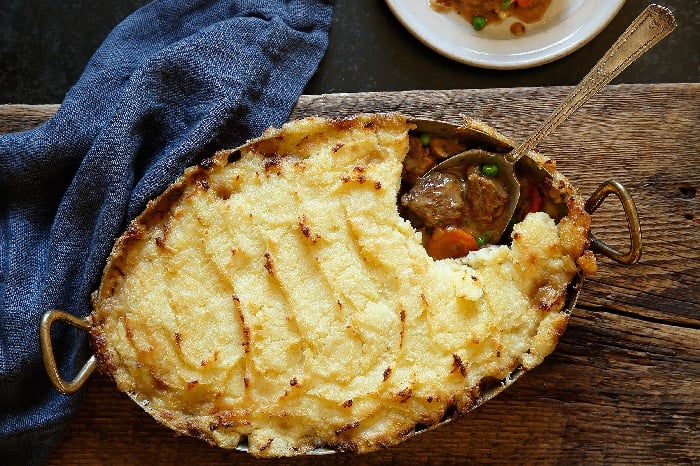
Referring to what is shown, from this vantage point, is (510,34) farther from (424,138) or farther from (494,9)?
(424,138)

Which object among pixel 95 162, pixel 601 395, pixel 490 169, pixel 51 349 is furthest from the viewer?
pixel 601 395

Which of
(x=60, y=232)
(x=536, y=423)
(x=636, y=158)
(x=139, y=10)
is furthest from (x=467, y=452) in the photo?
(x=139, y=10)

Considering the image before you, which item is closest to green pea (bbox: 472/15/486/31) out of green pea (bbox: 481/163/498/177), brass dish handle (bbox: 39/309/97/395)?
green pea (bbox: 481/163/498/177)

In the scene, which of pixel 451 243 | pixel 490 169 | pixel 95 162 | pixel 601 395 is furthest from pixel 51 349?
pixel 601 395

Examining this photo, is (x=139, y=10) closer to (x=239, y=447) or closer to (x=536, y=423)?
(x=239, y=447)

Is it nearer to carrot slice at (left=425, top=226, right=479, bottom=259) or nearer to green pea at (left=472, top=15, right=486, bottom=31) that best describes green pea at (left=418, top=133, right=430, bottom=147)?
carrot slice at (left=425, top=226, right=479, bottom=259)

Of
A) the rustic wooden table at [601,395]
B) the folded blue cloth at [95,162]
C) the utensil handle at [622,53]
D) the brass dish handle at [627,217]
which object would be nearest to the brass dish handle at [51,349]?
the folded blue cloth at [95,162]
